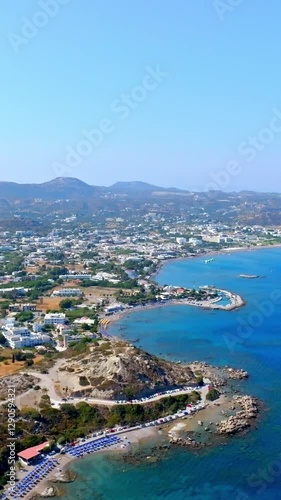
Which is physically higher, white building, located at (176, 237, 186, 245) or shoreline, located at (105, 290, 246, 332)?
white building, located at (176, 237, 186, 245)

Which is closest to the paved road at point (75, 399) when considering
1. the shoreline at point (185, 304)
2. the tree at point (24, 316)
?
the tree at point (24, 316)

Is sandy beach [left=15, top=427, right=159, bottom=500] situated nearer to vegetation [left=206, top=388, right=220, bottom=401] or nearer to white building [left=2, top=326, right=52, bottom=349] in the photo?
vegetation [left=206, top=388, right=220, bottom=401]

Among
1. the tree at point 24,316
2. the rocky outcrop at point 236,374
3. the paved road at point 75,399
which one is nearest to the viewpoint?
the paved road at point 75,399

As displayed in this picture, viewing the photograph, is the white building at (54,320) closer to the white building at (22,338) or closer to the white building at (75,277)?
the white building at (22,338)

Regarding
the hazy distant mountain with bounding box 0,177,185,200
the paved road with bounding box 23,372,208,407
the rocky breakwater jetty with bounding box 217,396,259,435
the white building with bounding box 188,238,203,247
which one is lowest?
the rocky breakwater jetty with bounding box 217,396,259,435

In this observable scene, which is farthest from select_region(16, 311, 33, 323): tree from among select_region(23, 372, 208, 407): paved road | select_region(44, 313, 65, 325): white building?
select_region(23, 372, 208, 407): paved road

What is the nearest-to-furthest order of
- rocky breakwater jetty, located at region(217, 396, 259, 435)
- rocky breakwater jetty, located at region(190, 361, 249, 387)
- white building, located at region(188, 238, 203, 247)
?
rocky breakwater jetty, located at region(217, 396, 259, 435) → rocky breakwater jetty, located at region(190, 361, 249, 387) → white building, located at region(188, 238, 203, 247)

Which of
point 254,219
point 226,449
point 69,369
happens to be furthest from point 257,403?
point 254,219
